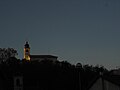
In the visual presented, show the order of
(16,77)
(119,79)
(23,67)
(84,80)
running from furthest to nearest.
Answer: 1. (23,67)
2. (84,80)
3. (16,77)
4. (119,79)

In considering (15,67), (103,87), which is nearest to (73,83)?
(15,67)

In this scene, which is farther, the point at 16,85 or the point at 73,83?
the point at 73,83

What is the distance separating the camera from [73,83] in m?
82.1

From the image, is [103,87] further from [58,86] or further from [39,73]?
[39,73]

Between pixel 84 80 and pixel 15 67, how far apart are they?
24923mm

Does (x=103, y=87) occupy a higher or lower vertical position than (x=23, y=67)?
lower

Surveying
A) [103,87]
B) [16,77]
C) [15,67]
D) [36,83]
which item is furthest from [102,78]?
[15,67]

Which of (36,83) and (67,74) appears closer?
(36,83)

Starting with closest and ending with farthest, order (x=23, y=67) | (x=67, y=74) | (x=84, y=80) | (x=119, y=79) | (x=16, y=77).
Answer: (x=119, y=79) → (x=16, y=77) → (x=84, y=80) → (x=67, y=74) → (x=23, y=67)

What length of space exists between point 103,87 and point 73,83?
4372cm

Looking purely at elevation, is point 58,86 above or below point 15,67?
below

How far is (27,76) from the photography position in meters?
91.1

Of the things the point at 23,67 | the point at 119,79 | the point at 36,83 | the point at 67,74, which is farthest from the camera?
the point at 23,67

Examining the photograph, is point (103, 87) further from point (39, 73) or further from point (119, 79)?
point (39, 73)
